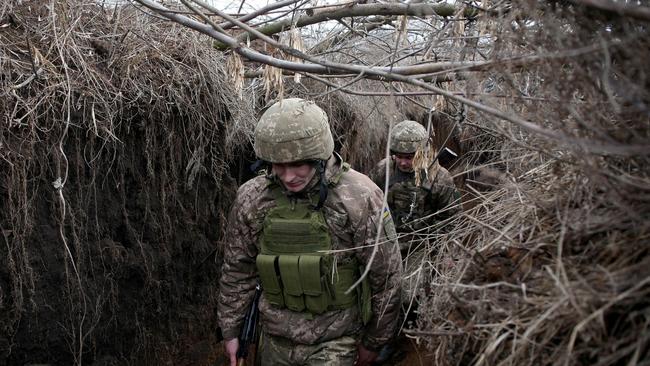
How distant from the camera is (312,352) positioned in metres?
3.33

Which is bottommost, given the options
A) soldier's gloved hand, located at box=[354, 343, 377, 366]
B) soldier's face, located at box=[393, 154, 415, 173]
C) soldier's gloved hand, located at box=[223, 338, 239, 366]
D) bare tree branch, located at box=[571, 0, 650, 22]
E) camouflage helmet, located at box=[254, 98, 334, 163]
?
soldier's gloved hand, located at box=[223, 338, 239, 366]

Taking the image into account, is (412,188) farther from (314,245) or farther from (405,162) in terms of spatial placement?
(314,245)

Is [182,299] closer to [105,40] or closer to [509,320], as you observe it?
[105,40]

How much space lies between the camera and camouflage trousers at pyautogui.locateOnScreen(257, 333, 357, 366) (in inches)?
130

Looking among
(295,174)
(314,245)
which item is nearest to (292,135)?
(295,174)

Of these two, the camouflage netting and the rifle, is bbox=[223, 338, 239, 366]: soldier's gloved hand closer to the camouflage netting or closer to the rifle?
the rifle

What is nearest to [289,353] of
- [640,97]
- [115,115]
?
[115,115]

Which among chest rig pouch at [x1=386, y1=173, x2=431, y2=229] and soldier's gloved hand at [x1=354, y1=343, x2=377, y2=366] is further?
chest rig pouch at [x1=386, y1=173, x2=431, y2=229]

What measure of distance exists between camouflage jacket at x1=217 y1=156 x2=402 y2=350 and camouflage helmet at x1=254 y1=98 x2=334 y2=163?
0.67 ft

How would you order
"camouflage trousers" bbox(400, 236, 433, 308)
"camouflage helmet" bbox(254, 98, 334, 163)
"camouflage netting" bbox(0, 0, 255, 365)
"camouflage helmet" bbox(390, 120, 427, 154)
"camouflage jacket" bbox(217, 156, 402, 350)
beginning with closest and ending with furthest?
1. "camouflage trousers" bbox(400, 236, 433, 308)
2. "camouflage helmet" bbox(254, 98, 334, 163)
3. "camouflage jacket" bbox(217, 156, 402, 350)
4. "camouflage netting" bbox(0, 0, 255, 365)
5. "camouflage helmet" bbox(390, 120, 427, 154)

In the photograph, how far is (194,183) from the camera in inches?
203

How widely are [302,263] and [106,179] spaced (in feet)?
6.12

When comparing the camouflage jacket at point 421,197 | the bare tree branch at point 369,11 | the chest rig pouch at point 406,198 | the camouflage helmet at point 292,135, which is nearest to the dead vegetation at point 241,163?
the bare tree branch at point 369,11

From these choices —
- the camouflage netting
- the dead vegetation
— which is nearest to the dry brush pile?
the dead vegetation
